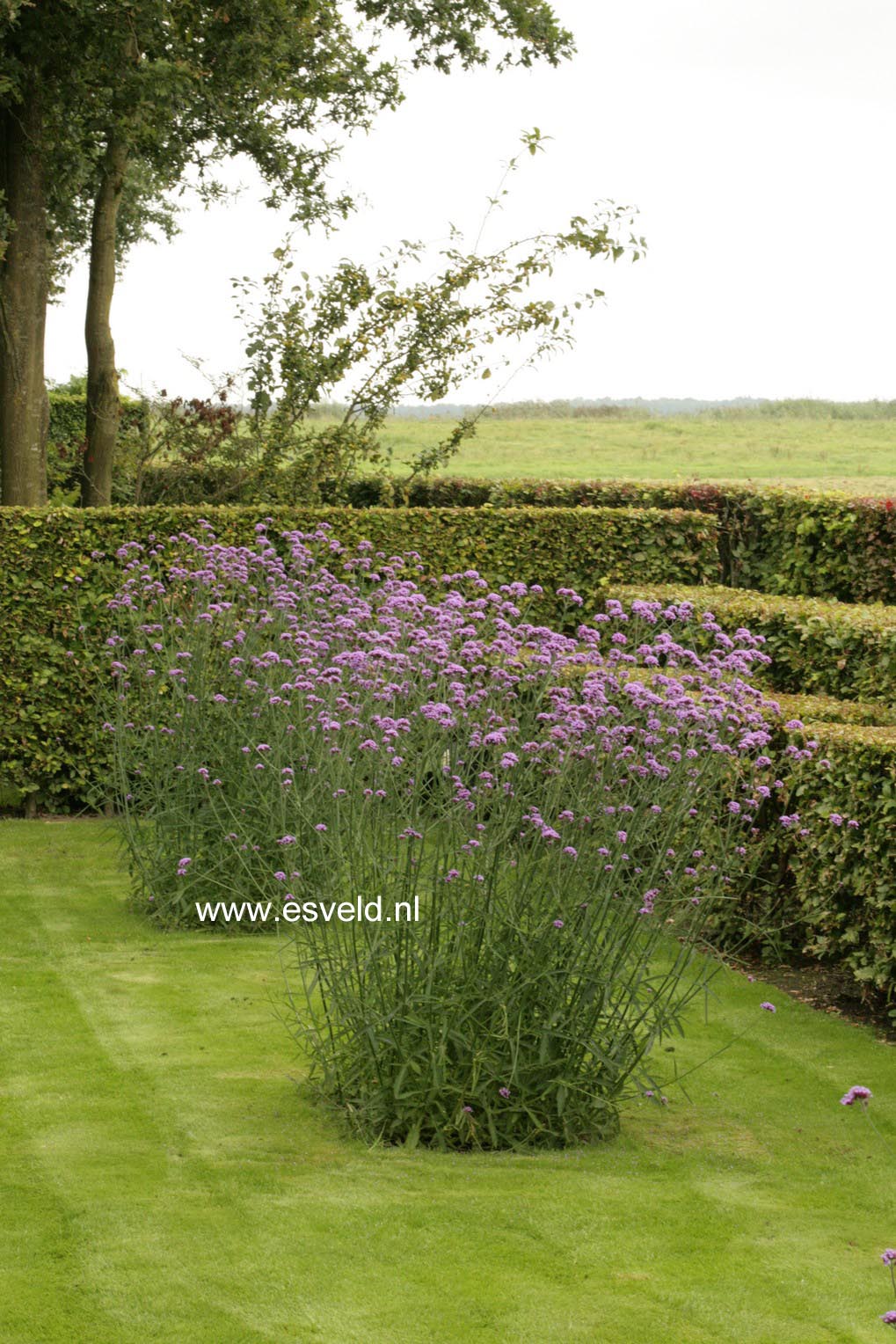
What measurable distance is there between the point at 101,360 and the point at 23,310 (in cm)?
229

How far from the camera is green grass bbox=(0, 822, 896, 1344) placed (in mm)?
3602

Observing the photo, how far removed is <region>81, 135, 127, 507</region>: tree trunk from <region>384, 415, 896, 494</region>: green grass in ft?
54.3

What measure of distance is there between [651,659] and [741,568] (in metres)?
8.61

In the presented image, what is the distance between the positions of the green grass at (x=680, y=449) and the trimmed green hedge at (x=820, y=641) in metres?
21.7

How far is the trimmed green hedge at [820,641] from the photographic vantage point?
7.84m

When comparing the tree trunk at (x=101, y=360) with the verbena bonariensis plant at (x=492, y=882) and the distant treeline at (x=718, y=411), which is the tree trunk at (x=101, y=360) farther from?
the distant treeline at (x=718, y=411)

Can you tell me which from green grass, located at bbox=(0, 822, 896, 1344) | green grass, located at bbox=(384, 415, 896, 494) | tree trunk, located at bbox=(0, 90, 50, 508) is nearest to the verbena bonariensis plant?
green grass, located at bbox=(0, 822, 896, 1344)

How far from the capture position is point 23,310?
13.1 meters

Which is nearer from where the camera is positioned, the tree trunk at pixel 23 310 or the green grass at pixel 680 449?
the tree trunk at pixel 23 310

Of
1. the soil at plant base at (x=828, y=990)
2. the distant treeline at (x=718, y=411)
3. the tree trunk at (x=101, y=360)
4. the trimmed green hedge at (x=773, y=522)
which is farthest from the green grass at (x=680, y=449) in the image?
the soil at plant base at (x=828, y=990)

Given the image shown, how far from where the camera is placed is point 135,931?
7223 millimetres

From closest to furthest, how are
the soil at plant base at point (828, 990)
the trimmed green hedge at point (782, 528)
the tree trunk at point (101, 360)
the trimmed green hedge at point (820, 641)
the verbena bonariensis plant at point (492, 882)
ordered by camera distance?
the verbena bonariensis plant at point (492, 882) → the soil at plant base at point (828, 990) → the trimmed green hedge at point (820, 641) → the trimmed green hedge at point (782, 528) → the tree trunk at point (101, 360)

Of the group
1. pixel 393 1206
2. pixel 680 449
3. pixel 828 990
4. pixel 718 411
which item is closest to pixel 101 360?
A: pixel 828 990

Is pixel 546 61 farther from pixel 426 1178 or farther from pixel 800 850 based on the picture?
pixel 426 1178
